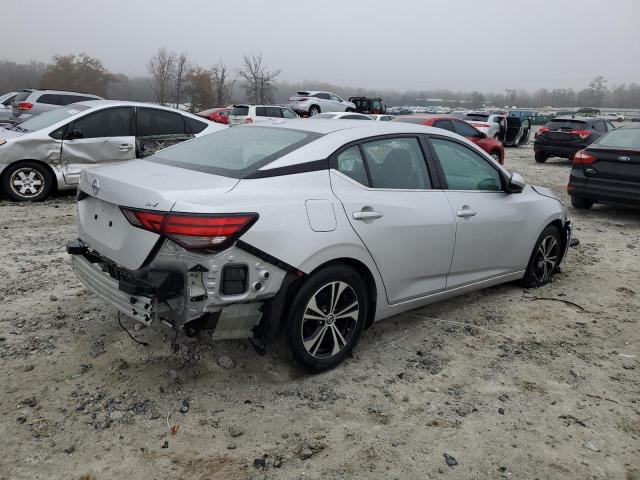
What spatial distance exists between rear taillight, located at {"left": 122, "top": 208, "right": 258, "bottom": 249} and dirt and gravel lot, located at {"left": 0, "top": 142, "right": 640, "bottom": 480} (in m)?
0.96

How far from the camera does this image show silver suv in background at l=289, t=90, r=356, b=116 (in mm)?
30203

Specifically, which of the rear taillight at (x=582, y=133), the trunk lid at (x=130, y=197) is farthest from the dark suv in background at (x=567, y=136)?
the trunk lid at (x=130, y=197)

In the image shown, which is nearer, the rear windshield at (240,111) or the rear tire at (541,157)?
the rear tire at (541,157)

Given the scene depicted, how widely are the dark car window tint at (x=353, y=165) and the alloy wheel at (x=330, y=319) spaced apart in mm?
697

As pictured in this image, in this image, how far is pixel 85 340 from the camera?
368 centimetres

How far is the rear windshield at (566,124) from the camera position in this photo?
16.1 m

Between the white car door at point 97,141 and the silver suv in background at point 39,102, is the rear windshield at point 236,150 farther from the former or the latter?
the silver suv in background at point 39,102

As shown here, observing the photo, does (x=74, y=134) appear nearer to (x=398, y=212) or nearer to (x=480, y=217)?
(x=398, y=212)

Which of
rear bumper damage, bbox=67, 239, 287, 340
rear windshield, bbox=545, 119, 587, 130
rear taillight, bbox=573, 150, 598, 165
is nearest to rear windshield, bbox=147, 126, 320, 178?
rear bumper damage, bbox=67, 239, 287, 340

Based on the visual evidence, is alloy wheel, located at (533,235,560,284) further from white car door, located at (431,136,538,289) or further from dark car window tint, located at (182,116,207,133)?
dark car window tint, located at (182,116,207,133)

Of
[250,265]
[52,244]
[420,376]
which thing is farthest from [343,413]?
[52,244]

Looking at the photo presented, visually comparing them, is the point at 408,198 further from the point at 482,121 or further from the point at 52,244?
the point at 482,121

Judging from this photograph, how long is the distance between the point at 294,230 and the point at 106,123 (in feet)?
21.0

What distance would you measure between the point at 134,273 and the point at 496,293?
3416mm
